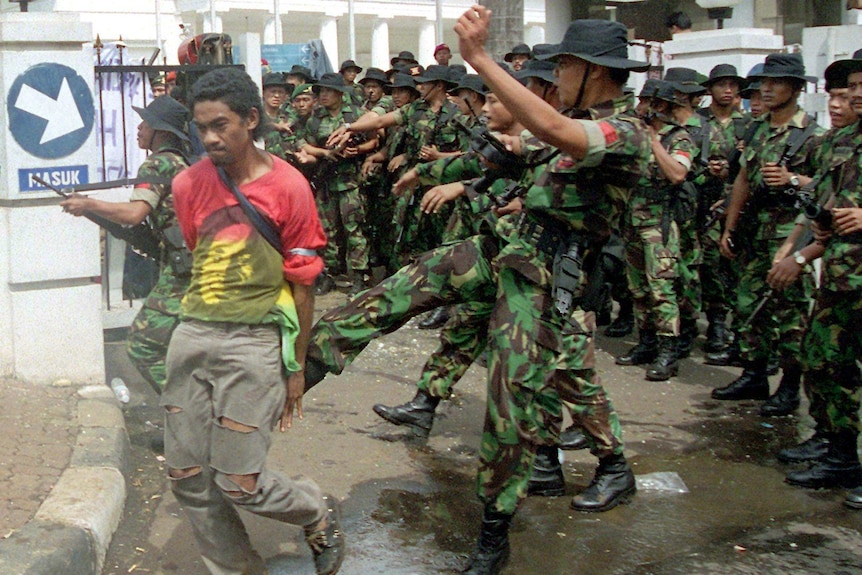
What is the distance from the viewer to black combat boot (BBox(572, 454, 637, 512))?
4914 mm

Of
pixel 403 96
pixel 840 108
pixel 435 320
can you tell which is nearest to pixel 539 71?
pixel 840 108

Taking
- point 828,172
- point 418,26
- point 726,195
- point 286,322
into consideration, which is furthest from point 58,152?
point 418,26

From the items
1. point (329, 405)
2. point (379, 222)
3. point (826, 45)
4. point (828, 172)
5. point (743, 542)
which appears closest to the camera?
point (743, 542)

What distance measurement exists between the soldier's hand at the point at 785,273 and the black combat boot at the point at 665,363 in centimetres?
193

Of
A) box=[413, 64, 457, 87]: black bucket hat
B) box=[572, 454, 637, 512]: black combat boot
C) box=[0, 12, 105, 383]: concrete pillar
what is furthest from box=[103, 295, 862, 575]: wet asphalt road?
box=[413, 64, 457, 87]: black bucket hat

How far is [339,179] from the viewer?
10.7 meters

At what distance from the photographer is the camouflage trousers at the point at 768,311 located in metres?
6.40

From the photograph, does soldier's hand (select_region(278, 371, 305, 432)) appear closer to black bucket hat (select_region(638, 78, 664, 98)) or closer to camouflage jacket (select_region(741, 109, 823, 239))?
camouflage jacket (select_region(741, 109, 823, 239))

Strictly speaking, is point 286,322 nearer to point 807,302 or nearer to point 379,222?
point 807,302

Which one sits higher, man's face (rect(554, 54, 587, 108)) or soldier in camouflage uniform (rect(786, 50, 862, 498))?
man's face (rect(554, 54, 587, 108))

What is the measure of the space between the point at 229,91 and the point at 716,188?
593cm

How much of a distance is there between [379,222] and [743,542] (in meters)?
7.03

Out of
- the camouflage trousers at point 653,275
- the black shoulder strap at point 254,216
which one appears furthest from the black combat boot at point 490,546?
the camouflage trousers at point 653,275

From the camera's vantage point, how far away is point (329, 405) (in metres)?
6.61
